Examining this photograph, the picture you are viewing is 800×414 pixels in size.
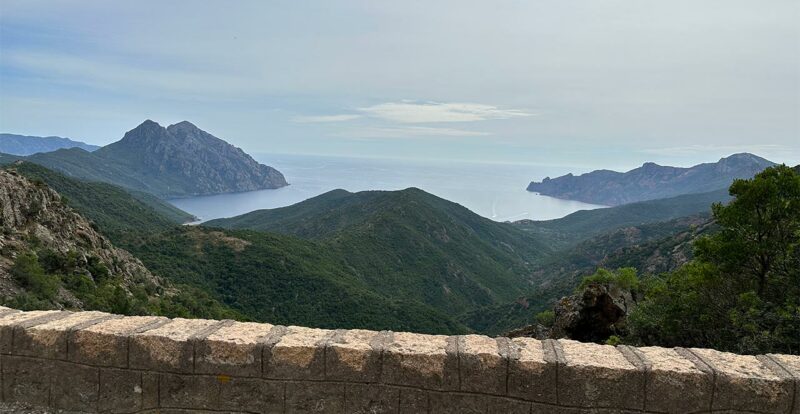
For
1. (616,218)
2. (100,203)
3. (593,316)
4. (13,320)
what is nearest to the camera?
(13,320)

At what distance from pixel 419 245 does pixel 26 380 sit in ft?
256

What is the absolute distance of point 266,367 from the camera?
321cm

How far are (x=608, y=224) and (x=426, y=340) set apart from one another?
149462 mm

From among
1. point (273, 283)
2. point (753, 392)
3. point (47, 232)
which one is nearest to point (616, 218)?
point (273, 283)

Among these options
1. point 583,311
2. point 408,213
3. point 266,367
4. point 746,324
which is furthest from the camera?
point 408,213

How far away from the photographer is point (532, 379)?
305cm

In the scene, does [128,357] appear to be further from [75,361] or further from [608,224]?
[608,224]

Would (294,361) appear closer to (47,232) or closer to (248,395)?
(248,395)

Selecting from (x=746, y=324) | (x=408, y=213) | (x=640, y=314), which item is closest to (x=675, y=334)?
(x=640, y=314)

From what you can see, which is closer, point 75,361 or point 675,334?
point 75,361

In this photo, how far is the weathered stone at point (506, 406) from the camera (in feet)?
10.1

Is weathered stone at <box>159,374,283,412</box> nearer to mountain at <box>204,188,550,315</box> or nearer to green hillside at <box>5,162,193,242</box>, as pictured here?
mountain at <box>204,188,550,315</box>

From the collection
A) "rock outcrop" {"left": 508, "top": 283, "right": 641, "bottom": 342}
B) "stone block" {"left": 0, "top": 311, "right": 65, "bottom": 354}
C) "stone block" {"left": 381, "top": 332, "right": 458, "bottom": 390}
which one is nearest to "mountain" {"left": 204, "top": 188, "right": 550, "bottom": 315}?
"rock outcrop" {"left": 508, "top": 283, "right": 641, "bottom": 342}

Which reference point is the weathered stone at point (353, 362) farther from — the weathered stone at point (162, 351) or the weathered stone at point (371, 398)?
the weathered stone at point (162, 351)
